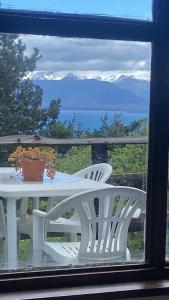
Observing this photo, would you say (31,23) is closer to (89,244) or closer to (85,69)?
(85,69)

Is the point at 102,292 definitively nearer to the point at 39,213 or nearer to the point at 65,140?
the point at 39,213

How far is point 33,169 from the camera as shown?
280 centimetres

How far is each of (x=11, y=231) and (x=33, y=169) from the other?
307 millimetres

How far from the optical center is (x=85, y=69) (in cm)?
255

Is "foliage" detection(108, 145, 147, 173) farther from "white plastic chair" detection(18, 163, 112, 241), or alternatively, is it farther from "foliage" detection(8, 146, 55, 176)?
"foliage" detection(8, 146, 55, 176)

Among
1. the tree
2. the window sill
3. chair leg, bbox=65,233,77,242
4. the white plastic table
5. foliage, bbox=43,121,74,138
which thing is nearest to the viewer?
the window sill

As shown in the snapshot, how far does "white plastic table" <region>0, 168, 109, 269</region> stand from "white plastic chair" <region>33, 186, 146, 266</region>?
0.14 ft

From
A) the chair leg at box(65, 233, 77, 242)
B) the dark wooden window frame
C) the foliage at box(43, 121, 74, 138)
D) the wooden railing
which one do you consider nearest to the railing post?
the wooden railing

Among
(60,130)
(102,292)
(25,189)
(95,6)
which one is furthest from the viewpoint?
(25,189)

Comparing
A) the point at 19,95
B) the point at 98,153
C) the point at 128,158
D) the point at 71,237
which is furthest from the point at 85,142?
the point at 71,237

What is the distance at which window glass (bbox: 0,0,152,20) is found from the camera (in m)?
2.29

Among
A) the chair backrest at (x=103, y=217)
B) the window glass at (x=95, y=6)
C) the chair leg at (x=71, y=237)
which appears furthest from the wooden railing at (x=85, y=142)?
the window glass at (x=95, y=6)

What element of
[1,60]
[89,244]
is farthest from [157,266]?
[1,60]

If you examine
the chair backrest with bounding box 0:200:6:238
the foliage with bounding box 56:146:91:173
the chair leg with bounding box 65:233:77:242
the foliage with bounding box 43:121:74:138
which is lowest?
the chair leg with bounding box 65:233:77:242
